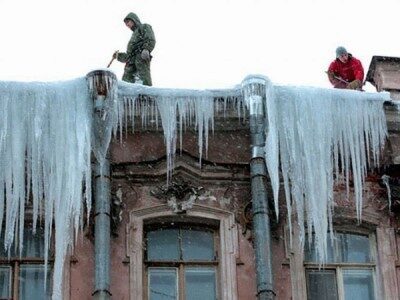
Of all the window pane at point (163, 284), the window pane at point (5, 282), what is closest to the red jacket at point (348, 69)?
the window pane at point (163, 284)

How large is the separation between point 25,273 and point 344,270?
4.03 metres

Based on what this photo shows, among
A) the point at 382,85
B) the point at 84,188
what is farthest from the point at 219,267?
the point at 382,85

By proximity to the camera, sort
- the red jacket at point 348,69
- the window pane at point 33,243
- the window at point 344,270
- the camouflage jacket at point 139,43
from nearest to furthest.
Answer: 1. the window pane at point 33,243
2. the window at point 344,270
3. the camouflage jacket at point 139,43
4. the red jacket at point 348,69

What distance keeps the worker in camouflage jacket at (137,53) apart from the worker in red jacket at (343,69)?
254 cm

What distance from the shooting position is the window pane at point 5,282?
59.7 ft

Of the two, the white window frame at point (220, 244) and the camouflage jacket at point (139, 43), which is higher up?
the camouflage jacket at point (139, 43)

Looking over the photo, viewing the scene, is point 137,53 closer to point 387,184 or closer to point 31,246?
point 31,246

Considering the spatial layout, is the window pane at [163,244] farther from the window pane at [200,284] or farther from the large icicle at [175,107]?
the large icicle at [175,107]

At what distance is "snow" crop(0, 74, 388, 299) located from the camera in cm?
1861

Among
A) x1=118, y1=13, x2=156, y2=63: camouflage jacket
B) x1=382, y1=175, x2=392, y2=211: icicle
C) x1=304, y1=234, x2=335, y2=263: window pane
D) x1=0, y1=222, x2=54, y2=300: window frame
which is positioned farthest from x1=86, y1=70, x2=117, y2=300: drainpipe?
x1=382, y1=175, x2=392, y2=211: icicle

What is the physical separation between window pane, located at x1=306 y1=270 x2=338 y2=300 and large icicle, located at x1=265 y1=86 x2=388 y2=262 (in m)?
0.21

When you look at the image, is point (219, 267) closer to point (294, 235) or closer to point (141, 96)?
point (294, 235)

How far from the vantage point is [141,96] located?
63.5 ft

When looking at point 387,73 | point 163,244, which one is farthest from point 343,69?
point 163,244
